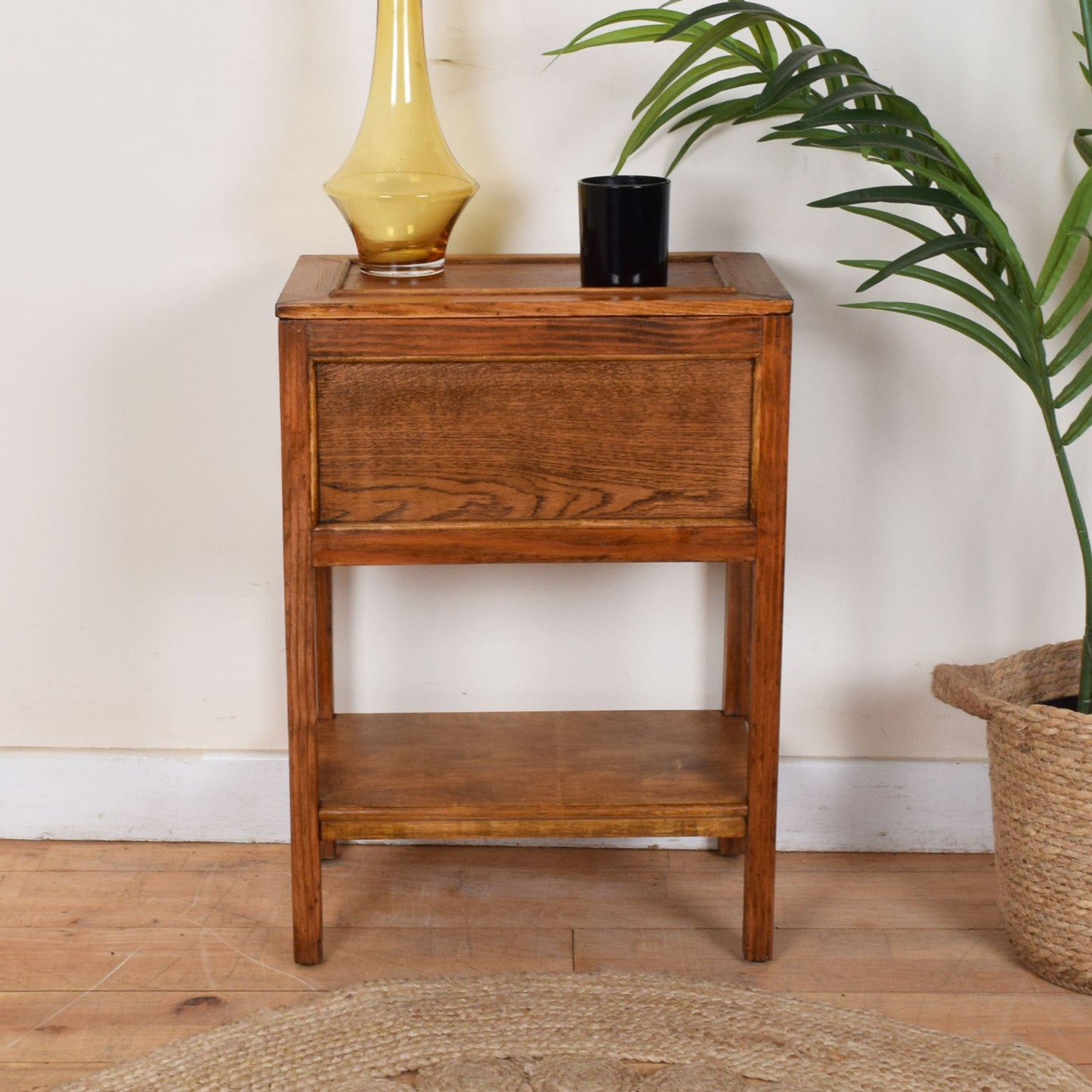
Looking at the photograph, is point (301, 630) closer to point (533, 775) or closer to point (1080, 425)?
point (533, 775)

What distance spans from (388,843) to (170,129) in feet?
3.39

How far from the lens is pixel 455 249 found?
6.32 ft

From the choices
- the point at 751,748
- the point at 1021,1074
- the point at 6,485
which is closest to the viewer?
the point at 1021,1074

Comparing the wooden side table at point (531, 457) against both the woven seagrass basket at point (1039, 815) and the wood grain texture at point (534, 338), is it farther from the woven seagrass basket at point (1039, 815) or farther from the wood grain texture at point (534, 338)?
the woven seagrass basket at point (1039, 815)

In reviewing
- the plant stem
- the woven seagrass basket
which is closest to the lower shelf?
the woven seagrass basket

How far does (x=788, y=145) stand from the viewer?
73.7 inches

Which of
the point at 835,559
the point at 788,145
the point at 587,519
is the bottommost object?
the point at 835,559

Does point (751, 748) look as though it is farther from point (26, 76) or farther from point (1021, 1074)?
point (26, 76)

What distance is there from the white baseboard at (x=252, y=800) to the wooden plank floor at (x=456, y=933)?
0.09 ft

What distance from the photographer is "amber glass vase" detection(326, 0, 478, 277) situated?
1.67 m

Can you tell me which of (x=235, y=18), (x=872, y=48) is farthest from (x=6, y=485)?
(x=872, y=48)

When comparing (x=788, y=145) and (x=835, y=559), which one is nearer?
(x=788, y=145)

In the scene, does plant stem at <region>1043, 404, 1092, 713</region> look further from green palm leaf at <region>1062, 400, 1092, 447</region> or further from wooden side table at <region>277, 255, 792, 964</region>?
wooden side table at <region>277, 255, 792, 964</region>

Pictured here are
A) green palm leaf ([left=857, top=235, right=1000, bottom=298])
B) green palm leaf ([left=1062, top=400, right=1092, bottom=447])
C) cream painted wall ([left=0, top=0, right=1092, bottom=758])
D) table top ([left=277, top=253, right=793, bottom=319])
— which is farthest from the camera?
cream painted wall ([left=0, top=0, right=1092, bottom=758])
